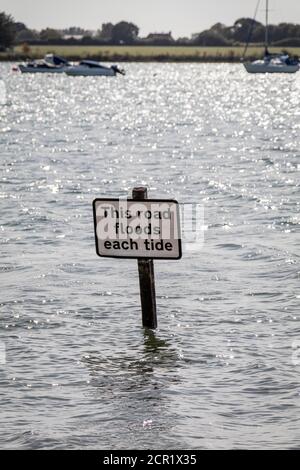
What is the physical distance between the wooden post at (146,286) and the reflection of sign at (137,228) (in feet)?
0.62

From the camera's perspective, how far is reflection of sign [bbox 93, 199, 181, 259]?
45.8ft

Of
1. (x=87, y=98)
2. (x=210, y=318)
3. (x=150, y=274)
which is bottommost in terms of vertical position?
(x=87, y=98)

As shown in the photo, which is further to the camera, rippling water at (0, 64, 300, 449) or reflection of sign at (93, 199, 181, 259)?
reflection of sign at (93, 199, 181, 259)

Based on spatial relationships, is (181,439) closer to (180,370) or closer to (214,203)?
(180,370)

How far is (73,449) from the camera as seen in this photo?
11.2 m

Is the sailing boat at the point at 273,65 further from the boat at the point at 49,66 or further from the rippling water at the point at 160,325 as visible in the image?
the rippling water at the point at 160,325

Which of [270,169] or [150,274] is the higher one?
[150,274]

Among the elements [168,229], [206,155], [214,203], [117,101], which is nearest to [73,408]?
[168,229]

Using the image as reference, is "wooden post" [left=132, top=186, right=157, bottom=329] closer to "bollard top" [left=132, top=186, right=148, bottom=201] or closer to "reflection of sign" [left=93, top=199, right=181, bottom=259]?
"bollard top" [left=132, top=186, right=148, bottom=201]

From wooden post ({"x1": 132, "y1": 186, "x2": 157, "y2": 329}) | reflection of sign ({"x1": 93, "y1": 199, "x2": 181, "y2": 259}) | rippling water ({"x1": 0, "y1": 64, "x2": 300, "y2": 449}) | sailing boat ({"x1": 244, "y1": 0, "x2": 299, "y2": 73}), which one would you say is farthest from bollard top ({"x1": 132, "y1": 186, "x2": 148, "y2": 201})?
sailing boat ({"x1": 244, "y1": 0, "x2": 299, "y2": 73})

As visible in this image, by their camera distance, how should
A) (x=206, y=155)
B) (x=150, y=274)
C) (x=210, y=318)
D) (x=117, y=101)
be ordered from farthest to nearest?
(x=117, y=101)
(x=206, y=155)
(x=210, y=318)
(x=150, y=274)

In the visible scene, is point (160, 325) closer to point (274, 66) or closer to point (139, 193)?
point (139, 193)

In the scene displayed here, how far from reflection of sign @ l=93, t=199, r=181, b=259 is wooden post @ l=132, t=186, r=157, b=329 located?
0.62 ft

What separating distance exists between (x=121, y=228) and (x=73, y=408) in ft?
8.77
